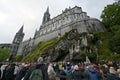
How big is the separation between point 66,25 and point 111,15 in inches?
620

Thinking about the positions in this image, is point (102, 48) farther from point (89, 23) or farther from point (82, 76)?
point (82, 76)

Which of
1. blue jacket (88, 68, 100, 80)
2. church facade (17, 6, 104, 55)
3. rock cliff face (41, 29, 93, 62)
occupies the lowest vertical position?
blue jacket (88, 68, 100, 80)

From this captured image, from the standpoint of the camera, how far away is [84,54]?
29.5 m

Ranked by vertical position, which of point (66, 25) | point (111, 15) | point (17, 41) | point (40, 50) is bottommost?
point (40, 50)

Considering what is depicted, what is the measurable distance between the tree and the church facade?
2306mm

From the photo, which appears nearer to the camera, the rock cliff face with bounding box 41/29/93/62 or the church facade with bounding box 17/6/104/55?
the rock cliff face with bounding box 41/29/93/62

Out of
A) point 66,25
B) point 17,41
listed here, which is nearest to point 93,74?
point 66,25

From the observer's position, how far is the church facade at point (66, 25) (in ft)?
148

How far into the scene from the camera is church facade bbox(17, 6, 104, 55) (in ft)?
148

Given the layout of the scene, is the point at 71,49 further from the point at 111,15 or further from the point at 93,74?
the point at 93,74

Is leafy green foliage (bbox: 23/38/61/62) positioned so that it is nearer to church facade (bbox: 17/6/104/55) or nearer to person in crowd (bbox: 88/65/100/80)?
church facade (bbox: 17/6/104/55)

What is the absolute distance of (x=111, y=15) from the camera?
45.1 m

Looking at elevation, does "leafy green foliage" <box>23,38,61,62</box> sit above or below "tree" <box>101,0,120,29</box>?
below

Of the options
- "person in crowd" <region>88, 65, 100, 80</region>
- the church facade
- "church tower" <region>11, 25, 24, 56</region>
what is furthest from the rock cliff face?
"church tower" <region>11, 25, 24, 56</region>
